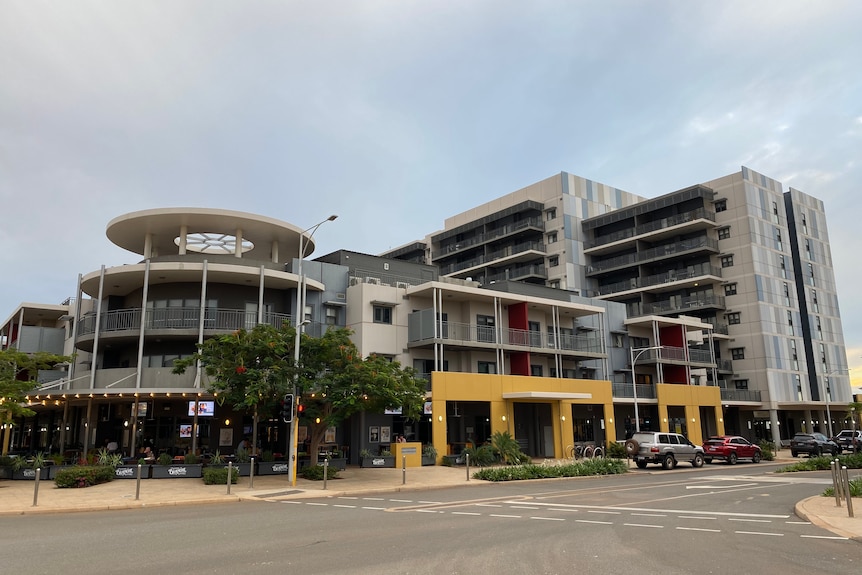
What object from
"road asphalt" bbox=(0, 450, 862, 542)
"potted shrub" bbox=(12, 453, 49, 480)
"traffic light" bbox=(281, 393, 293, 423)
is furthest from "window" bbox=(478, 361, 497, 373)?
"potted shrub" bbox=(12, 453, 49, 480)

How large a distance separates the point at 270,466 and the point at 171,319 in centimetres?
961

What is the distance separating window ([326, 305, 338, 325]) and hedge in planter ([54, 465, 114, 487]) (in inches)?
588

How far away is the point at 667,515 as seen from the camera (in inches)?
625

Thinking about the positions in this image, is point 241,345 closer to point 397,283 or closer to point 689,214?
point 397,283

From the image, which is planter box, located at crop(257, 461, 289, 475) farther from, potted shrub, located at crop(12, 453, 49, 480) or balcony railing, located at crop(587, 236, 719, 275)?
balcony railing, located at crop(587, 236, 719, 275)

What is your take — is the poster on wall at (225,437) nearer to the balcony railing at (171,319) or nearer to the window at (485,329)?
the balcony railing at (171,319)

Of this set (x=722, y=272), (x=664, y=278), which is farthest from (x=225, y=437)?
(x=722, y=272)

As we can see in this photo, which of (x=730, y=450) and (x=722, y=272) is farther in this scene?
(x=722, y=272)

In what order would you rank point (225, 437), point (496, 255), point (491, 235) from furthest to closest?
point (491, 235)
point (496, 255)
point (225, 437)

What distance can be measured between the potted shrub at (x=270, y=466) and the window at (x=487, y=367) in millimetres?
16163

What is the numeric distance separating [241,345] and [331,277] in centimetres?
1284

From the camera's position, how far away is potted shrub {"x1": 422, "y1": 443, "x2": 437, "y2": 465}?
3531 centimetres

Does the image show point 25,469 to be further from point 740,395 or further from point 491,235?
point 491,235

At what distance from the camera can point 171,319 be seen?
1284 inches
